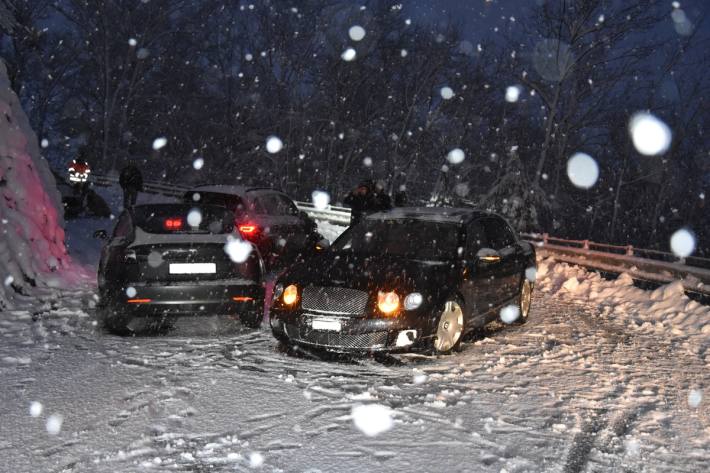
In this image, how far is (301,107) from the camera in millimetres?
39938

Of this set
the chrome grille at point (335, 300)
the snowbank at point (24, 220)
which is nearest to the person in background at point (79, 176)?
the snowbank at point (24, 220)

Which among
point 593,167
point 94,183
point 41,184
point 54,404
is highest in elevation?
point 593,167

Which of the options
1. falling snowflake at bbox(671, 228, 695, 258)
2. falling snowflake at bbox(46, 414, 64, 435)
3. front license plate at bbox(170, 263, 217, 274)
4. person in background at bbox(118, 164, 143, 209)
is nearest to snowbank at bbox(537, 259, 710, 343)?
front license plate at bbox(170, 263, 217, 274)

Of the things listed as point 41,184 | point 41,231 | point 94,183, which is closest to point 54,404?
point 41,231

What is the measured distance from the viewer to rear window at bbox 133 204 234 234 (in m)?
7.46

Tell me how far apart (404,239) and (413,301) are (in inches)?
53.3

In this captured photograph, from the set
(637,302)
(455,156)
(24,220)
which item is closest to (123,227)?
(24,220)

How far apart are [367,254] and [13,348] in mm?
3835

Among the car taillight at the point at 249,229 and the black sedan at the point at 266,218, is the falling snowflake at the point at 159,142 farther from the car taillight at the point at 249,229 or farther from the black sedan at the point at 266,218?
the car taillight at the point at 249,229

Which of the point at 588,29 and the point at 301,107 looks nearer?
the point at 588,29

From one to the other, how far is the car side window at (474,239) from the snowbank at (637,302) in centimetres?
297

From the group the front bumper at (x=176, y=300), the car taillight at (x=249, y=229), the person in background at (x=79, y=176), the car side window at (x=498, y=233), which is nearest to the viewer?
the front bumper at (x=176, y=300)

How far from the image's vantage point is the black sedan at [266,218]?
10792 millimetres

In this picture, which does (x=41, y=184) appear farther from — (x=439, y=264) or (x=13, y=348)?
(x=439, y=264)
